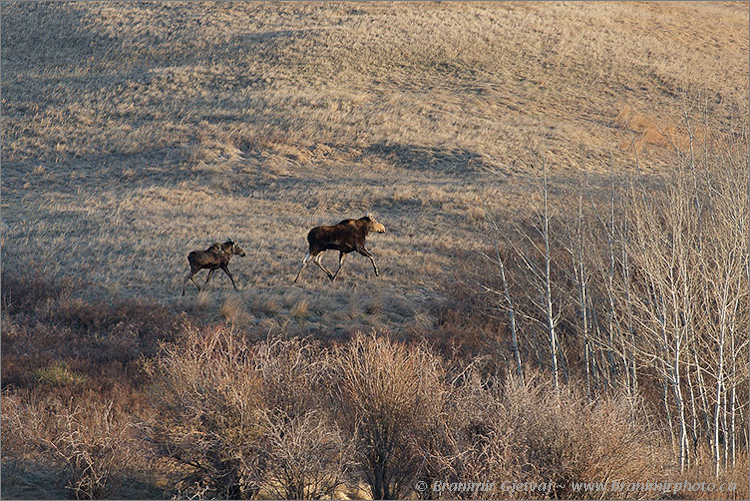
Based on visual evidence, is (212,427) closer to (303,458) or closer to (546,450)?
(303,458)

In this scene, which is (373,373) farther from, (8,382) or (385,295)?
(385,295)

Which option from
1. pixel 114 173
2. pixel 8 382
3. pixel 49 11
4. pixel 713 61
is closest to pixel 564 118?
pixel 713 61

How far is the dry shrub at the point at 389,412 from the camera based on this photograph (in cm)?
852

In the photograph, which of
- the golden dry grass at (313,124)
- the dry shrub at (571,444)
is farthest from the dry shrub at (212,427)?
the golden dry grass at (313,124)

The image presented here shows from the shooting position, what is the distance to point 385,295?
16.8 m

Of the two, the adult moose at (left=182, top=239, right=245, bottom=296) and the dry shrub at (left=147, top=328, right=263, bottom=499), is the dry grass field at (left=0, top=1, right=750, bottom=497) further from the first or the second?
the dry shrub at (left=147, top=328, right=263, bottom=499)

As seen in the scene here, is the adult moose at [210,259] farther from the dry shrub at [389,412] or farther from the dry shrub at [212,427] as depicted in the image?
the dry shrub at [389,412]

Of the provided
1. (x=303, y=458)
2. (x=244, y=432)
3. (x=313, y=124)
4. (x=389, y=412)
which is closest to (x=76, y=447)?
(x=244, y=432)

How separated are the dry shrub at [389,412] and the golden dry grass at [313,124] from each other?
11.9 ft

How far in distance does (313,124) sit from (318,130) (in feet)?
2.18

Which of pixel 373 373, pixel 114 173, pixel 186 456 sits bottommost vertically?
pixel 114 173

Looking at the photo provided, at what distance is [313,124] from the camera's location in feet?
115

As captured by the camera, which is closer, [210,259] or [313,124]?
[210,259]

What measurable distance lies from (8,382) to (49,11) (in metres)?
48.4
